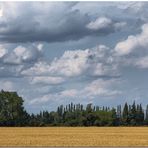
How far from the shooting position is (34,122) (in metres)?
150

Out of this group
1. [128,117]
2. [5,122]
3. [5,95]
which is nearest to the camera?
[5,122]

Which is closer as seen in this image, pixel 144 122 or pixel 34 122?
pixel 34 122

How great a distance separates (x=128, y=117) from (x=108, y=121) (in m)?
13.1

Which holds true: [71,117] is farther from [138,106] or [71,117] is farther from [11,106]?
[138,106]

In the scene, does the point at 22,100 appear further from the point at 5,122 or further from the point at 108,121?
the point at 108,121

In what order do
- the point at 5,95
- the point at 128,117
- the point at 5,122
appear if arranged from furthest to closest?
1. the point at 128,117
2. the point at 5,95
3. the point at 5,122

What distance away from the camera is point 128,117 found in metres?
169

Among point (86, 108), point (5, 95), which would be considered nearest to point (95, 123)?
point (86, 108)

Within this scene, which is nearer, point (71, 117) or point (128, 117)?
point (71, 117)

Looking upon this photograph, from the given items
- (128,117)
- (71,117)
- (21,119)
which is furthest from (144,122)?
(21,119)

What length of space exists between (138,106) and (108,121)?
74.4 ft
